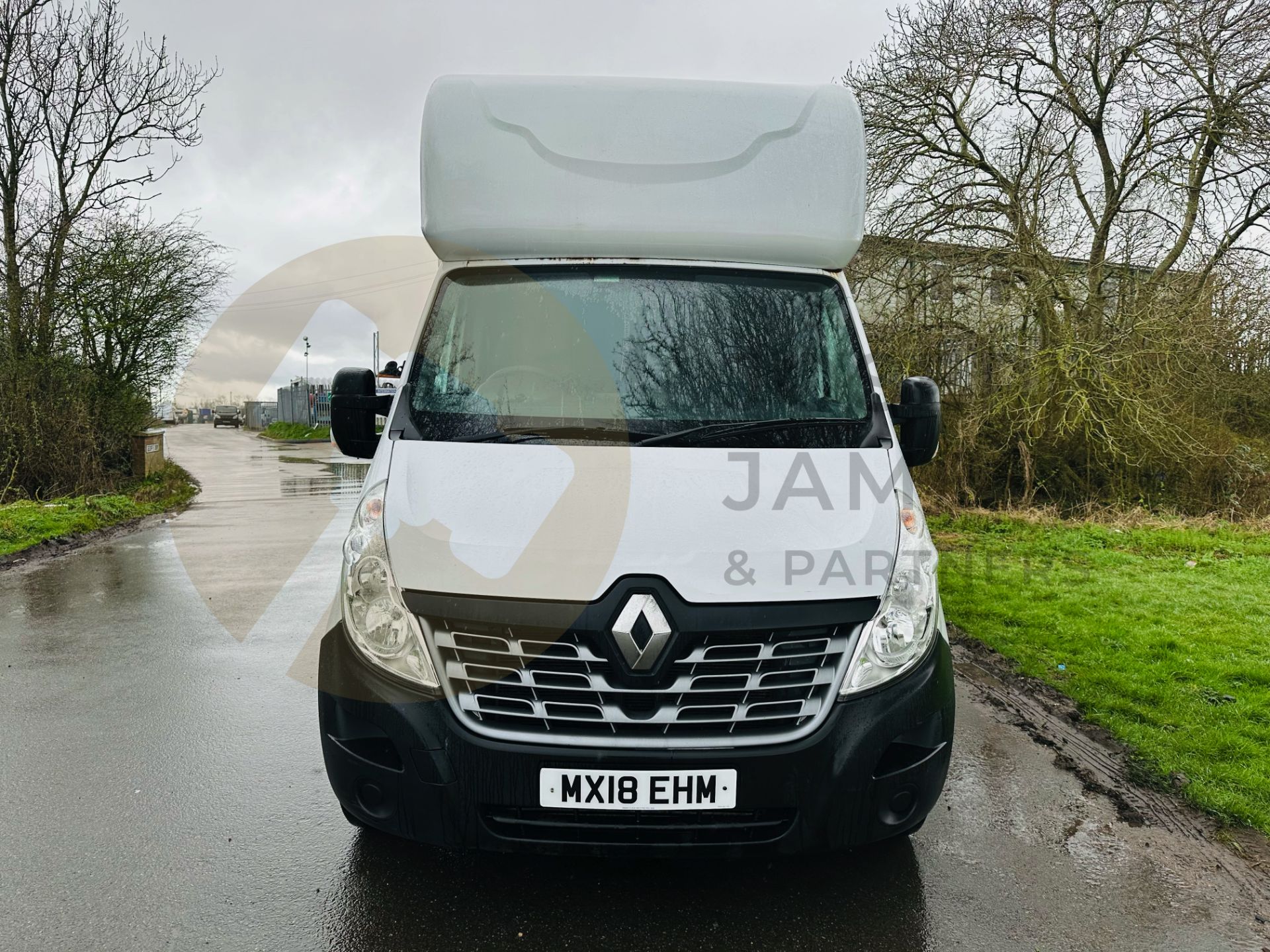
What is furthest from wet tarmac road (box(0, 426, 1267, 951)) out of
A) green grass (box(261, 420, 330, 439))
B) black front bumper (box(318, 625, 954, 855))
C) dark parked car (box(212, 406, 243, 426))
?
dark parked car (box(212, 406, 243, 426))

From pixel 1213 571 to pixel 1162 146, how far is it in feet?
29.5

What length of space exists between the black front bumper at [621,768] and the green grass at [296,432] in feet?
148

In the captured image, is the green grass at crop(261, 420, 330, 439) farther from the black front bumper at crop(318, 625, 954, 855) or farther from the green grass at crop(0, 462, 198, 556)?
the black front bumper at crop(318, 625, 954, 855)

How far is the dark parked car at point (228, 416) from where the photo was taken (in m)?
75.1

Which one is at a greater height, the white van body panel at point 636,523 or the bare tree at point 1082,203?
the bare tree at point 1082,203

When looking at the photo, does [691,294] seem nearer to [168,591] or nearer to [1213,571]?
[168,591]

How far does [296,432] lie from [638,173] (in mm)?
49465

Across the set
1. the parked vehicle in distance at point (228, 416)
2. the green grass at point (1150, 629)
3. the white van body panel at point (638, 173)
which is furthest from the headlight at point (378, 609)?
the parked vehicle in distance at point (228, 416)

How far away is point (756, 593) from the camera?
271cm

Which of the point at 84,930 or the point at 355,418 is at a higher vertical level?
the point at 355,418

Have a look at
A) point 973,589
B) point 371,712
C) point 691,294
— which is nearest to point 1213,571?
point 973,589

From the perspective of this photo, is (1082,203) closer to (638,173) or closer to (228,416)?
(638,173)

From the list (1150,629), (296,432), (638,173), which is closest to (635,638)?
(638,173)

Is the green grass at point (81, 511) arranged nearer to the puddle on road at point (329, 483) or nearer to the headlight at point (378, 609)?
the puddle on road at point (329, 483)
